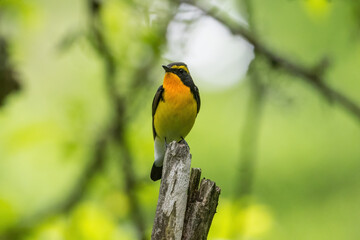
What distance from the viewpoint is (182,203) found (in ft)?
10.7

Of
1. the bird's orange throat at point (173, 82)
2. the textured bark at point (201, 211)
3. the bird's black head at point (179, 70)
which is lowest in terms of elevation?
the textured bark at point (201, 211)

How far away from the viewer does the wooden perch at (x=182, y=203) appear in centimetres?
318

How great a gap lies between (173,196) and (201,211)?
0.61ft

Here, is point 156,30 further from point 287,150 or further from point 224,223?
point 287,150

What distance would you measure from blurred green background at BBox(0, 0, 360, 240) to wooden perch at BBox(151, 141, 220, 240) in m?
1.53

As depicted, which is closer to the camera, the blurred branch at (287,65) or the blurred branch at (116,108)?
the blurred branch at (287,65)

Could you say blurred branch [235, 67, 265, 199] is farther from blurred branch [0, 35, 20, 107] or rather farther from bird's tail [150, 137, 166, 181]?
blurred branch [0, 35, 20, 107]

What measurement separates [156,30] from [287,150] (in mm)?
4213

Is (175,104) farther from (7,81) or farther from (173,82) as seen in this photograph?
(7,81)

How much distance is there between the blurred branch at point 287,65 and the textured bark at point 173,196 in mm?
2207

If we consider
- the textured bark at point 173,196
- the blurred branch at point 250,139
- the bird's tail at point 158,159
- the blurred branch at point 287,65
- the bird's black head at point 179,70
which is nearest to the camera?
the textured bark at point 173,196

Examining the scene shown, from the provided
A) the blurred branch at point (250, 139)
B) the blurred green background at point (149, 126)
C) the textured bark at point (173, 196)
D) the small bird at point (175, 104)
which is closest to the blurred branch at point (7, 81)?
the blurred green background at point (149, 126)

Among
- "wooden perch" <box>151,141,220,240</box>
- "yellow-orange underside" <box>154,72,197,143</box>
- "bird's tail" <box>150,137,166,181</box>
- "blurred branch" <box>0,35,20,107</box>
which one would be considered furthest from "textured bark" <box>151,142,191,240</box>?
"blurred branch" <box>0,35,20,107</box>

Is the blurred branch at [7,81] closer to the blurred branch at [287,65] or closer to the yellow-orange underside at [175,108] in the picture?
the yellow-orange underside at [175,108]
